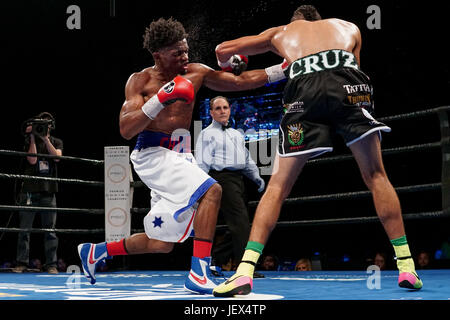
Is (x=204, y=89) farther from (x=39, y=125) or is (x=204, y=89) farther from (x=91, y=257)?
(x=91, y=257)

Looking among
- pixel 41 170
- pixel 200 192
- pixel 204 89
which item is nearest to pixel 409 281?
pixel 200 192

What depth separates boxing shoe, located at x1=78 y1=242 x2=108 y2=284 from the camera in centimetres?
242

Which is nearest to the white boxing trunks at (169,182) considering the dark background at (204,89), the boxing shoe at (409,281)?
the boxing shoe at (409,281)

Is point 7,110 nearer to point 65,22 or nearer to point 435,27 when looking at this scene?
point 65,22

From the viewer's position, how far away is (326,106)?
5.87ft

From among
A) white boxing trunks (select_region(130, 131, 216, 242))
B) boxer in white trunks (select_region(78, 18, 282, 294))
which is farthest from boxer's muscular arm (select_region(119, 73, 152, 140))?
white boxing trunks (select_region(130, 131, 216, 242))

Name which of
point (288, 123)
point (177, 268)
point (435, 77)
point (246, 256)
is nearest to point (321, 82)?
point (288, 123)

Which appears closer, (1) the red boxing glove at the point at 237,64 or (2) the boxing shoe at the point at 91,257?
(1) the red boxing glove at the point at 237,64

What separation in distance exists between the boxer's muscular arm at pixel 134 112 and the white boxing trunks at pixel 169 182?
118mm

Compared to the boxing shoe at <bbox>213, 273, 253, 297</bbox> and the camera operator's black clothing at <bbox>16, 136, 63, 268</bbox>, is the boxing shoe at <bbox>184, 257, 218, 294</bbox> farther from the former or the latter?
the camera operator's black clothing at <bbox>16, 136, 63, 268</bbox>

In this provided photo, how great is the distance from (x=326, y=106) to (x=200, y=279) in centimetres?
74

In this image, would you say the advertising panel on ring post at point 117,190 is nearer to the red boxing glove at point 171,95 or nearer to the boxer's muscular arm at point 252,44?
the red boxing glove at point 171,95

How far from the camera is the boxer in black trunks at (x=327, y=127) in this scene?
1.77 meters

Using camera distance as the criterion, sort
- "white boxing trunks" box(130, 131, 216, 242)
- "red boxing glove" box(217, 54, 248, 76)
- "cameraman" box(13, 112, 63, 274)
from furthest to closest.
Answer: "cameraman" box(13, 112, 63, 274)
"red boxing glove" box(217, 54, 248, 76)
"white boxing trunks" box(130, 131, 216, 242)
